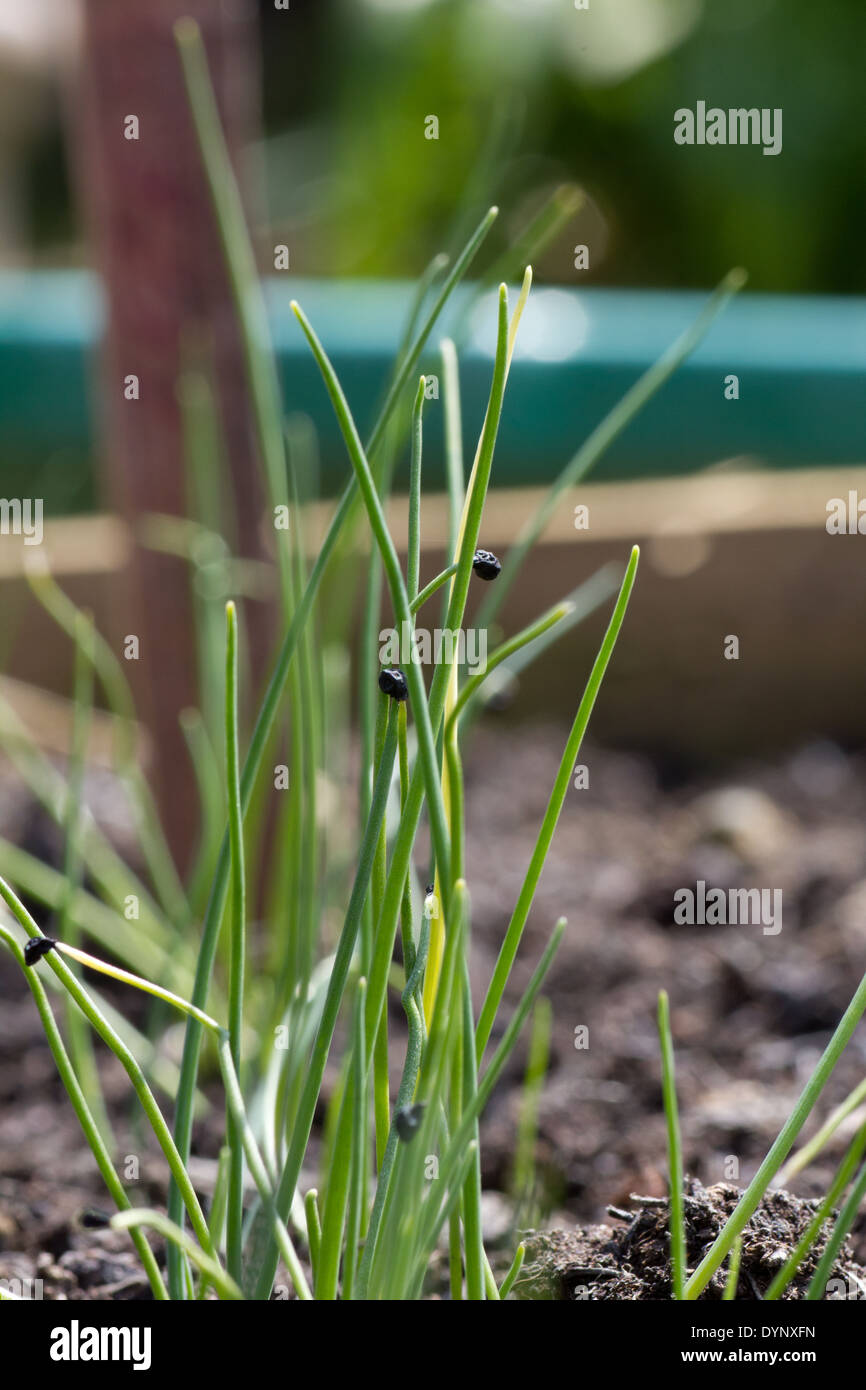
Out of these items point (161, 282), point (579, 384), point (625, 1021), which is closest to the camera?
point (625, 1021)

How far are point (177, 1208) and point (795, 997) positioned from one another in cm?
50

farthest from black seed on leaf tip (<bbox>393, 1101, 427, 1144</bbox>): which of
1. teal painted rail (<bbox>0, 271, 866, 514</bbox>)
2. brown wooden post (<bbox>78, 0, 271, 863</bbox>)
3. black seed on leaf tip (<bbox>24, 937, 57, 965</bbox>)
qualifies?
teal painted rail (<bbox>0, 271, 866, 514</bbox>)

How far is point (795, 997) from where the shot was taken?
86 cm

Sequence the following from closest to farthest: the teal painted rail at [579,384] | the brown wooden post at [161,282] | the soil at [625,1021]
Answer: the soil at [625,1021] < the brown wooden post at [161,282] < the teal painted rail at [579,384]

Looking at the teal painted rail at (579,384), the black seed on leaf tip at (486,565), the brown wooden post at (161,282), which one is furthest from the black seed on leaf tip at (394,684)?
the teal painted rail at (579,384)

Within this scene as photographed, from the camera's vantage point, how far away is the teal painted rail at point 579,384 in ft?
5.22

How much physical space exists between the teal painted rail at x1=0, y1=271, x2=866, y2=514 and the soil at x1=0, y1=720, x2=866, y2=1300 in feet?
1.47

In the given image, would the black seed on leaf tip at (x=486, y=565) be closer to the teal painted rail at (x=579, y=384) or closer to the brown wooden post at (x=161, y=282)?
the brown wooden post at (x=161, y=282)

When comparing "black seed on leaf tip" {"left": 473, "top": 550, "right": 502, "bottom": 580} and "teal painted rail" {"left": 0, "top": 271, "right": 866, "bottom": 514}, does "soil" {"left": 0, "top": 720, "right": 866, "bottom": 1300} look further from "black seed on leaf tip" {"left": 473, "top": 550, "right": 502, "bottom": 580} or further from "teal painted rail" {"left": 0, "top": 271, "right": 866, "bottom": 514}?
"teal painted rail" {"left": 0, "top": 271, "right": 866, "bottom": 514}

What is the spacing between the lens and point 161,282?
972 mm

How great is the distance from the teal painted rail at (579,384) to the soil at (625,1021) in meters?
0.45

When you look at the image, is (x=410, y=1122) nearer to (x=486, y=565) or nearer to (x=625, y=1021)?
(x=486, y=565)

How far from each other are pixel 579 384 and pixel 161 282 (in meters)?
0.75

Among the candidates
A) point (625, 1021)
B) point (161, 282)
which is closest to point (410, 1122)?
point (625, 1021)
